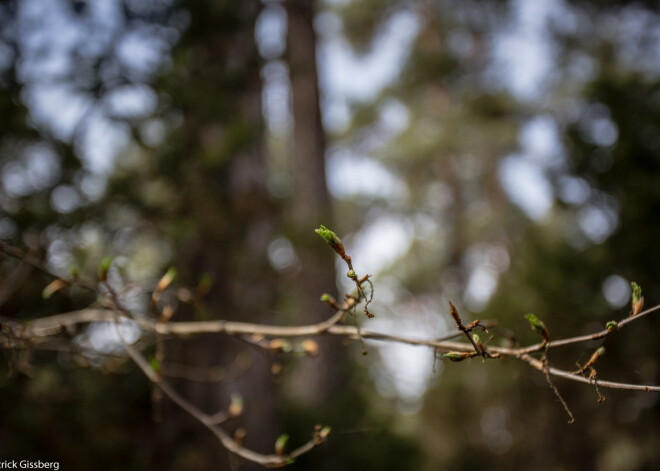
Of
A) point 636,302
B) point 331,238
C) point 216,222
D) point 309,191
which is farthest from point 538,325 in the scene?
point 309,191

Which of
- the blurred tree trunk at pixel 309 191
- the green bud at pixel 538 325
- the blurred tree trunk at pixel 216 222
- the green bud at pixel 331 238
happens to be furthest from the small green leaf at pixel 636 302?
the blurred tree trunk at pixel 309 191

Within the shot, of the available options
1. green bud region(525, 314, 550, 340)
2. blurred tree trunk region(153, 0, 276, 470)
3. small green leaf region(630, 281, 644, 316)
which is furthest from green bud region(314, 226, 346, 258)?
blurred tree trunk region(153, 0, 276, 470)

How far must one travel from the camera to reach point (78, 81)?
2791 mm

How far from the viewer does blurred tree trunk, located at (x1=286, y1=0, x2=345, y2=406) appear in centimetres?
493

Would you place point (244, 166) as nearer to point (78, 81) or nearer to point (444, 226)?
point (78, 81)

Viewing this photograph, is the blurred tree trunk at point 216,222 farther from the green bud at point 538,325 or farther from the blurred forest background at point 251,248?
the green bud at point 538,325

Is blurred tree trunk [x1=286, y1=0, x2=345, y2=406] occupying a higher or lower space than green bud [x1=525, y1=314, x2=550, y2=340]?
higher

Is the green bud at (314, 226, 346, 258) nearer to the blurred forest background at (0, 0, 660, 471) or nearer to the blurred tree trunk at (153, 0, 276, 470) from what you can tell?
the blurred forest background at (0, 0, 660, 471)

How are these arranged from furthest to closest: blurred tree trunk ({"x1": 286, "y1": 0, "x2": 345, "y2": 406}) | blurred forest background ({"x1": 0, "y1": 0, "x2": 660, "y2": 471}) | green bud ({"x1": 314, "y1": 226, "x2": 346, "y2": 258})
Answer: blurred tree trunk ({"x1": 286, "y1": 0, "x2": 345, "y2": 406})
blurred forest background ({"x1": 0, "y1": 0, "x2": 660, "y2": 471})
green bud ({"x1": 314, "y1": 226, "x2": 346, "y2": 258})

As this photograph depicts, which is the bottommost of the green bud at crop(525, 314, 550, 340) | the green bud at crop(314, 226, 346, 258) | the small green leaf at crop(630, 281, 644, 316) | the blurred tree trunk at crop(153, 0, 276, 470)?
the green bud at crop(525, 314, 550, 340)

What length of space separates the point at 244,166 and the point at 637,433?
13.5ft

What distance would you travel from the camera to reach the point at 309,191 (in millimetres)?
5902

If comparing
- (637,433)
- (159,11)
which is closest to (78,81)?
(159,11)

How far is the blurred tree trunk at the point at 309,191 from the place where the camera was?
4.93 m
